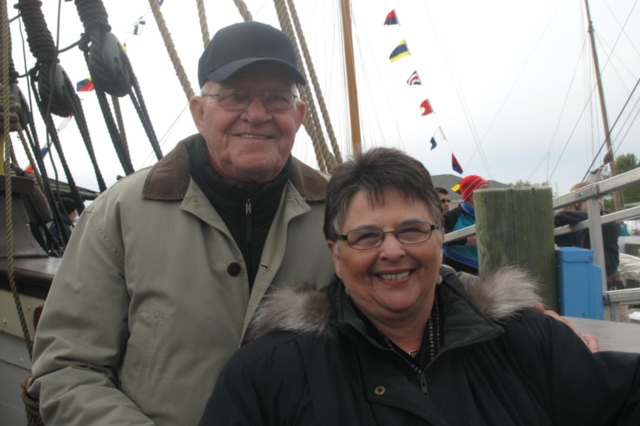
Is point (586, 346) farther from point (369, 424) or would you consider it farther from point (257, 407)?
point (257, 407)

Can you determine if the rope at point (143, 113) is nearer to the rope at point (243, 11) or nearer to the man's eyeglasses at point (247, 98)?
the rope at point (243, 11)

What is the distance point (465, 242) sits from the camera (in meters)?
4.60

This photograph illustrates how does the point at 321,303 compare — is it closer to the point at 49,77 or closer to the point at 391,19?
the point at 49,77

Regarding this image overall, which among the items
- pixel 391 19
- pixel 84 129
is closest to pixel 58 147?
pixel 84 129

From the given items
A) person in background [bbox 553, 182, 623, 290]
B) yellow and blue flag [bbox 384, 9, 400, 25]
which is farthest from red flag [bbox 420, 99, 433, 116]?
person in background [bbox 553, 182, 623, 290]

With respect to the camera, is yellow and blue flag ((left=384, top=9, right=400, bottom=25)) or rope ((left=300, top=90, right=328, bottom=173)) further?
yellow and blue flag ((left=384, top=9, right=400, bottom=25))

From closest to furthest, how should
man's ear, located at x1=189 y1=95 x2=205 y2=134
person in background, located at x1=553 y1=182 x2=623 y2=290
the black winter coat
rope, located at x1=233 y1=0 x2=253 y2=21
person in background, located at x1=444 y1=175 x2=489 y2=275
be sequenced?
the black winter coat, man's ear, located at x1=189 y1=95 x2=205 y2=134, rope, located at x1=233 y1=0 x2=253 y2=21, person in background, located at x1=553 y1=182 x2=623 y2=290, person in background, located at x1=444 y1=175 x2=489 y2=275

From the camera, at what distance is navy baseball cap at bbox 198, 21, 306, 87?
1.78 metres

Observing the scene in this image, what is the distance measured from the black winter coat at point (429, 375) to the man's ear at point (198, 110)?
0.64m

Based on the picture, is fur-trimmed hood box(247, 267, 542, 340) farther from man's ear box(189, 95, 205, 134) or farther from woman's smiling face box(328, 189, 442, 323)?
man's ear box(189, 95, 205, 134)

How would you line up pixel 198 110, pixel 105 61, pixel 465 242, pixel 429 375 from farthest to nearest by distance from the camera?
pixel 465 242 → pixel 105 61 → pixel 198 110 → pixel 429 375

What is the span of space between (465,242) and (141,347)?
3.41 meters

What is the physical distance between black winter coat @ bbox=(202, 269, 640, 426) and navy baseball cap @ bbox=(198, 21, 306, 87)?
0.71 m

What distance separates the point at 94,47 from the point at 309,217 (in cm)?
150
